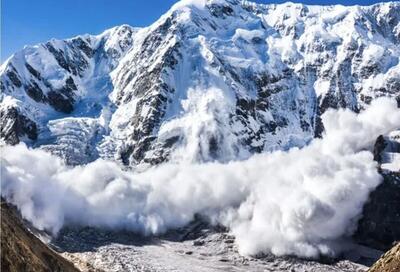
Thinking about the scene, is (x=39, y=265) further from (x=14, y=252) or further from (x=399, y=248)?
(x=399, y=248)

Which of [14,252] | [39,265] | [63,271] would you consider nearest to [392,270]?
[14,252]

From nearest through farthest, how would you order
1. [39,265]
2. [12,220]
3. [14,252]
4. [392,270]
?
[392,270] < [14,252] < [39,265] < [12,220]

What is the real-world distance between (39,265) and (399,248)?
94788mm

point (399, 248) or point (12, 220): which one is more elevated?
point (12, 220)

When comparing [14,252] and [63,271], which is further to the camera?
[63,271]

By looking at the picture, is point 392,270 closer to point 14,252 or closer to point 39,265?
point 14,252

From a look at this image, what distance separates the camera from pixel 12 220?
640 ft

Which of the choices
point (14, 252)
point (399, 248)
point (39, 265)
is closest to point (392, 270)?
point (399, 248)

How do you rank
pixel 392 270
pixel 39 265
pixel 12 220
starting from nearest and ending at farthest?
pixel 392 270 → pixel 39 265 → pixel 12 220

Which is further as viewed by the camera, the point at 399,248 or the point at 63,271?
the point at 63,271

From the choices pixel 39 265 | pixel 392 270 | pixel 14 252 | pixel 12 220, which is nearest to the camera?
pixel 392 270

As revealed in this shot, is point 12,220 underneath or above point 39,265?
above

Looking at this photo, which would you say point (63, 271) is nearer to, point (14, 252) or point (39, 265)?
point (39, 265)

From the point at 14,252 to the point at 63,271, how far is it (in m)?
57.3
